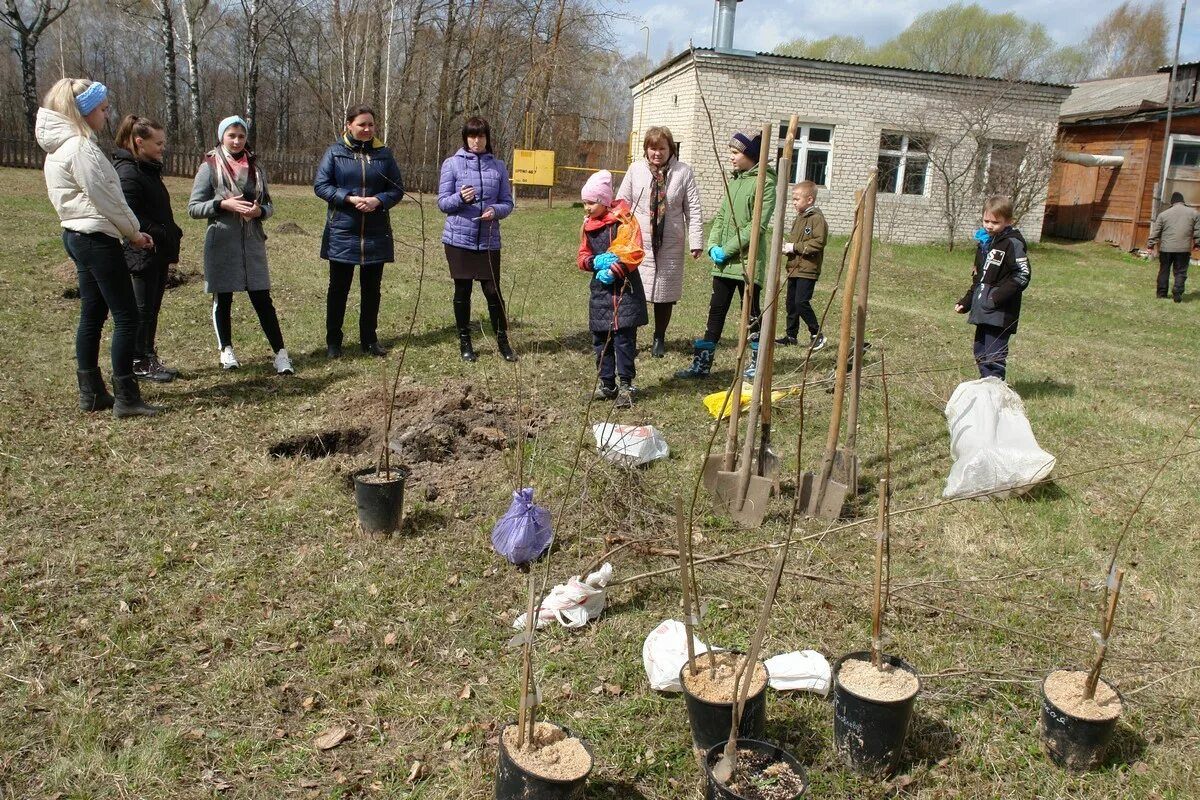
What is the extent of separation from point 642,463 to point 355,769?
2459 mm

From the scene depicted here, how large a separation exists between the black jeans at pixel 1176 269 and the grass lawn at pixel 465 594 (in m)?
8.10

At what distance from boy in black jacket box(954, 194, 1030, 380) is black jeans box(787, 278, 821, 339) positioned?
5.56ft

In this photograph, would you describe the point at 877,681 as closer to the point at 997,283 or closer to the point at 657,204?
the point at 997,283

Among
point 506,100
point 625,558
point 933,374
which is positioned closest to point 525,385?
point 625,558

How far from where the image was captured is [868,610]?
3299 mm

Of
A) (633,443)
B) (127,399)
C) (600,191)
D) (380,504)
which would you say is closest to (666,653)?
(380,504)

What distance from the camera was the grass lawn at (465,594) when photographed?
8.09 ft

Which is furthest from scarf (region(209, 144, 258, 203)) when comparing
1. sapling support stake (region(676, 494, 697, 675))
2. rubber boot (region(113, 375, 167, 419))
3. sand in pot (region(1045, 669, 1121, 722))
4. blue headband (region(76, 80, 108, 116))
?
sand in pot (region(1045, 669, 1121, 722))

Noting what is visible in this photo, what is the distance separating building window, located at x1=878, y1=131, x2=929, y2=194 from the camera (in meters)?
19.0

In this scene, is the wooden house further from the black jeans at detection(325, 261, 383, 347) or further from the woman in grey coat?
the woman in grey coat

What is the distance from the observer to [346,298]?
6.50 metres

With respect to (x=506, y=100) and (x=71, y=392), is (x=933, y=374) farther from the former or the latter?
(x=506, y=100)

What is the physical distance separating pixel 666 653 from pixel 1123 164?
2293 centimetres

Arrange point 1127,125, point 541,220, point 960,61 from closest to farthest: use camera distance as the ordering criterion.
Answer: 1. point 541,220
2. point 1127,125
3. point 960,61
